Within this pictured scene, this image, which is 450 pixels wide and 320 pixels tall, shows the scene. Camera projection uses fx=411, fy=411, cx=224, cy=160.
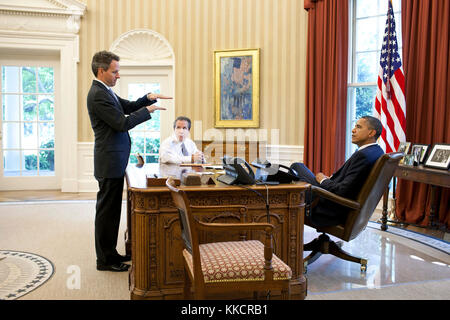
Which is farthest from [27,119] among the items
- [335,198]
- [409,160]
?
[409,160]

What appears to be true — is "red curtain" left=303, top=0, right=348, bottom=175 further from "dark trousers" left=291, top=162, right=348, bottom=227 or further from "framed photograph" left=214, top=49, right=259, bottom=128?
"dark trousers" left=291, top=162, right=348, bottom=227

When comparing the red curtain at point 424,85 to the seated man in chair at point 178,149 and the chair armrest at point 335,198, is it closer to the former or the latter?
the chair armrest at point 335,198

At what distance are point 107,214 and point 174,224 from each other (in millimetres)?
932

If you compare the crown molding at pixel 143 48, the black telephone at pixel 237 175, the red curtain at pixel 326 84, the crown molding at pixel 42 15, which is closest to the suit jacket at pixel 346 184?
the black telephone at pixel 237 175

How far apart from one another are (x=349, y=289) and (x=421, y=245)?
173cm

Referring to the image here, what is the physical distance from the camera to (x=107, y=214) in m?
3.43

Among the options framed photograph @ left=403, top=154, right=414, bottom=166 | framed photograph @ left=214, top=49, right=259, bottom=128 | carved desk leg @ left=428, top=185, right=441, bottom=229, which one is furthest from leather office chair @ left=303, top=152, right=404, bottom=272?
framed photograph @ left=214, top=49, right=259, bottom=128

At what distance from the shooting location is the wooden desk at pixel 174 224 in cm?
270

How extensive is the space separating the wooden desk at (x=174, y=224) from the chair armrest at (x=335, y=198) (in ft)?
1.21

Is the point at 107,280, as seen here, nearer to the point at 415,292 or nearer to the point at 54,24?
the point at 415,292

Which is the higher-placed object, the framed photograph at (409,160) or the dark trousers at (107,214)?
the framed photograph at (409,160)

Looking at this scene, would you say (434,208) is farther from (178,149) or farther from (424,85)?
(178,149)

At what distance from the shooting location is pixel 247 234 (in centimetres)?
292
